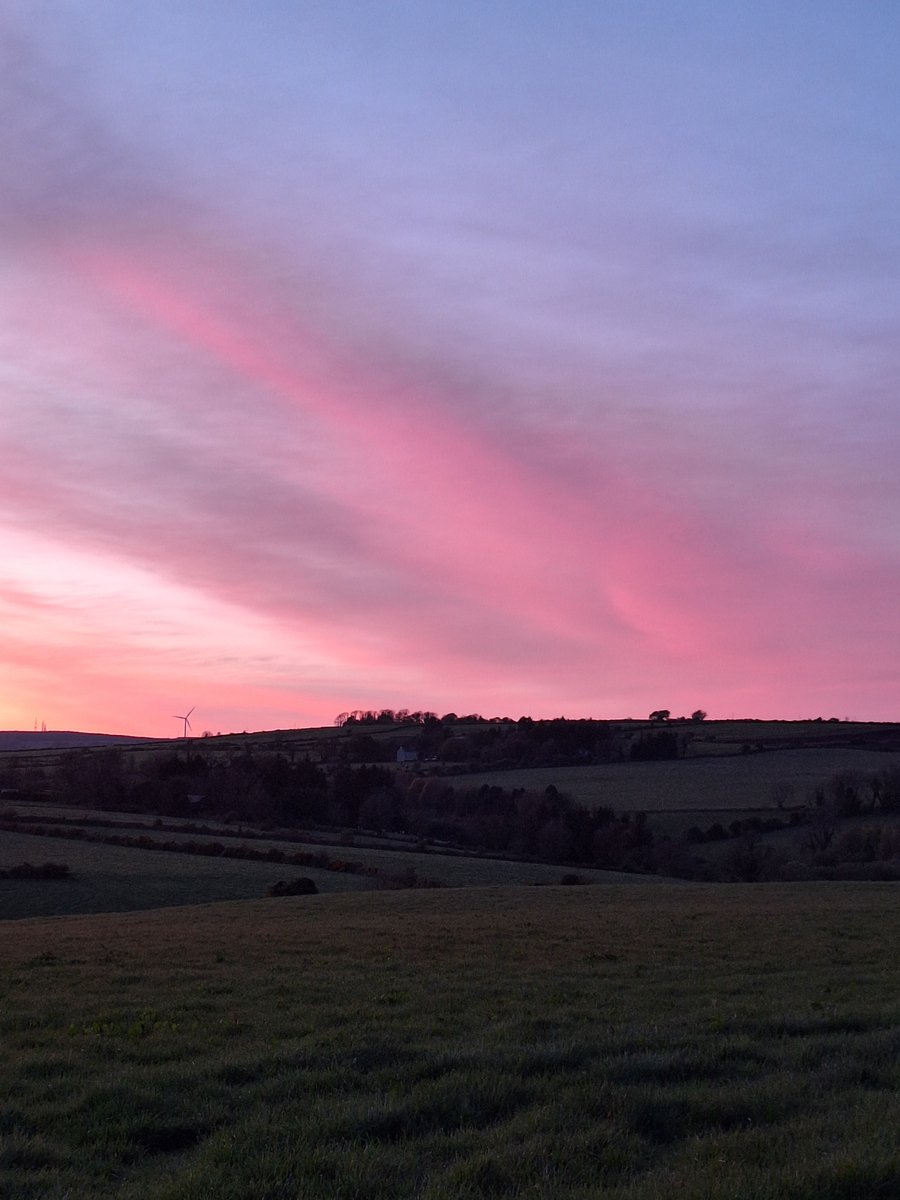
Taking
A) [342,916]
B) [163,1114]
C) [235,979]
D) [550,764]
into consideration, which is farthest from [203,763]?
[163,1114]

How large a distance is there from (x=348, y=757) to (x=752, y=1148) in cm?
13931

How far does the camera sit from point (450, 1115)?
30.6 ft

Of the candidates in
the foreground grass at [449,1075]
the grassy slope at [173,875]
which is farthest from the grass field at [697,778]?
the foreground grass at [449,1075]

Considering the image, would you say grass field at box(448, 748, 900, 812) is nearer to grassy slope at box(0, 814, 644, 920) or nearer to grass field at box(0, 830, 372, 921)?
grassy slope at box(0, 814, 644, 920)

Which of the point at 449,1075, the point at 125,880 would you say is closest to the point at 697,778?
the point at 125,880

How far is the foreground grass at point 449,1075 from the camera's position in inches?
304

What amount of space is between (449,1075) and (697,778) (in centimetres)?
11653

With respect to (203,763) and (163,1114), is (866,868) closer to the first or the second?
(163,1114)

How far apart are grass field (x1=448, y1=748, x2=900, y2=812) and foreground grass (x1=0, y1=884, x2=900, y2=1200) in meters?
90.1

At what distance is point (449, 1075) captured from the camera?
10383 millimetres

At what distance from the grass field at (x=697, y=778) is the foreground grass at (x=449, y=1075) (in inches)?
3548

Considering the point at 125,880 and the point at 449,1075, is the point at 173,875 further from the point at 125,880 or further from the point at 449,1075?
the point at 449,1075

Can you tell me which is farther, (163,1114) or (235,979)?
(235,979)

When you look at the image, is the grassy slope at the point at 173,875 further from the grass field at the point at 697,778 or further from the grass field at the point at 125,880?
the grass field at the point at 697,778
